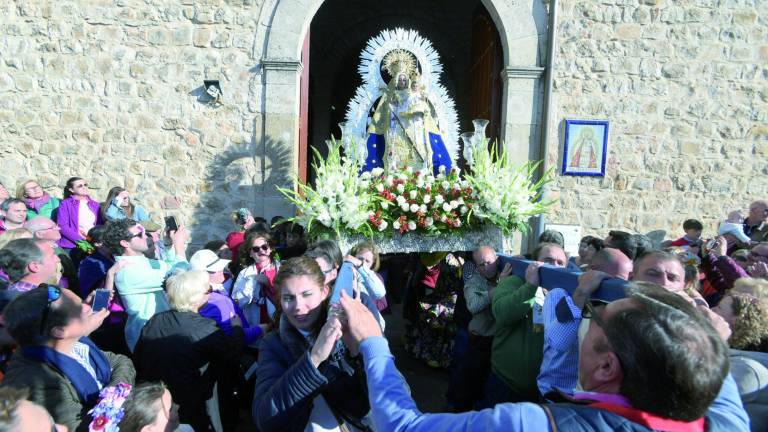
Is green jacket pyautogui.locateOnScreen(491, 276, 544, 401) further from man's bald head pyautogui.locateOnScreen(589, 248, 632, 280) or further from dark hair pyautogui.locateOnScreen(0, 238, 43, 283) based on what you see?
dark hair pyautogui.locateOnScreen(0, 238, 43, 283)

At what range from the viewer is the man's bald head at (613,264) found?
8.45ft

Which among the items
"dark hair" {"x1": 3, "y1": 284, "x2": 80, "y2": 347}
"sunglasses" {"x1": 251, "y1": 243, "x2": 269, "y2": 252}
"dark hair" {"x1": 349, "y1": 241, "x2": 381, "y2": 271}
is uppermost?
"dark hair" {"x1": 349, "y1": 241, "x2": 381, "y2": 271}

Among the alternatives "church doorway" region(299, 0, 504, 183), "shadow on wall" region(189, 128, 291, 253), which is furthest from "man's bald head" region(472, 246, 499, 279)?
"church doorway" region(299, 0, 504, 183)

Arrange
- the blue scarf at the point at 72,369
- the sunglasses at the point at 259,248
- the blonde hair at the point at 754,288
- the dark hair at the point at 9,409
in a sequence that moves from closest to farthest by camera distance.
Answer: the dark hair at the point at 9,409 → the blue scarf at the point at 72,369 → the blonde hair at the point at 754,288 → the sunglasses at the point at 259,248

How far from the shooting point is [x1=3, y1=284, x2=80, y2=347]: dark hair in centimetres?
210

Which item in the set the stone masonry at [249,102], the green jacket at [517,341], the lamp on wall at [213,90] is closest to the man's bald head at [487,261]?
the green jacket at [517,341]

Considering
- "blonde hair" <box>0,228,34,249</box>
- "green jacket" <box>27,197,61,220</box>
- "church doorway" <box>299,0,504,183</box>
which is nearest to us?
"blonde hair" <box>0,228,34,249</box>

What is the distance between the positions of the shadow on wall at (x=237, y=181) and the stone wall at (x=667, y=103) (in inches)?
156

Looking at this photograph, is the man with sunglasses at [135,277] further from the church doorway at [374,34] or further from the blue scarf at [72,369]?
the church doorway at [374,34]

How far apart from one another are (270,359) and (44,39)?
23.7 ft

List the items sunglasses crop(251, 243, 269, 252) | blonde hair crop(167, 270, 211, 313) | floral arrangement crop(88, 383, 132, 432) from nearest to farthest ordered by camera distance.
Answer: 1. floral arrangement crop(88, 383, 132, 432)
2. blonde hair crop(167, 270, 211, 313)
3. sunglasses crop(251, 243, 269, 252)

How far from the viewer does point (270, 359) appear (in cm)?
201

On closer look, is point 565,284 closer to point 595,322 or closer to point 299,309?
point 595,322

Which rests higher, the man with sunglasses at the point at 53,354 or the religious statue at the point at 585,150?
the religious statue at the point at 585,150
